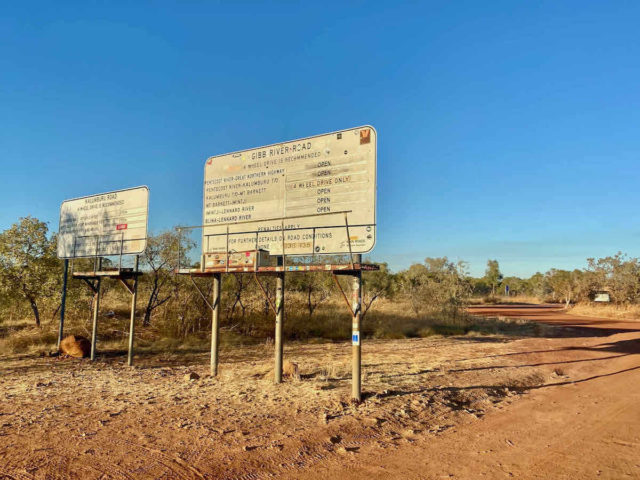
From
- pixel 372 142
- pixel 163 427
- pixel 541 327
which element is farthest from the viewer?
pixel 541 327

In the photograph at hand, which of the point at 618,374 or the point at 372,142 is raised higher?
the point at 372,142

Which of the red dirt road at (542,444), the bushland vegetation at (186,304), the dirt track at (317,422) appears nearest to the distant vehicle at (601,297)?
the bushland vegetation at (186,304)

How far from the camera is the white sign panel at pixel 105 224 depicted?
1296 centimetres

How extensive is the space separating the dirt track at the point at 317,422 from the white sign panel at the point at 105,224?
358 centimetres

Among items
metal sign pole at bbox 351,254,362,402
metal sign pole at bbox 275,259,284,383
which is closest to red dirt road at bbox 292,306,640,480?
metal sign pole at bbox 351,254,362,402

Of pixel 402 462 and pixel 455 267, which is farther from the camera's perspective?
pixel 455 267

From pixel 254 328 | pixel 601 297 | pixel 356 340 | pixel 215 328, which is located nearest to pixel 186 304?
pixel 254 328

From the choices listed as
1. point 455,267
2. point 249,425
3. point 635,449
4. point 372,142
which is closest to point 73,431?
point 249,425

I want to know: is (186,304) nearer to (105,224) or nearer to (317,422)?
(105,224)

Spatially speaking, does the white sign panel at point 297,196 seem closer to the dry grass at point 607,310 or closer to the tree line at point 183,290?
the tree line at point 183,290

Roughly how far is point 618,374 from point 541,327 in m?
17.1

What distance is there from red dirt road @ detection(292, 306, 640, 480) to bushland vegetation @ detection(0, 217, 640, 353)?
5640mm

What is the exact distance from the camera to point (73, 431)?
21.3 ft

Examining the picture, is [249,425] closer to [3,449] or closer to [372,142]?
[3,449]
